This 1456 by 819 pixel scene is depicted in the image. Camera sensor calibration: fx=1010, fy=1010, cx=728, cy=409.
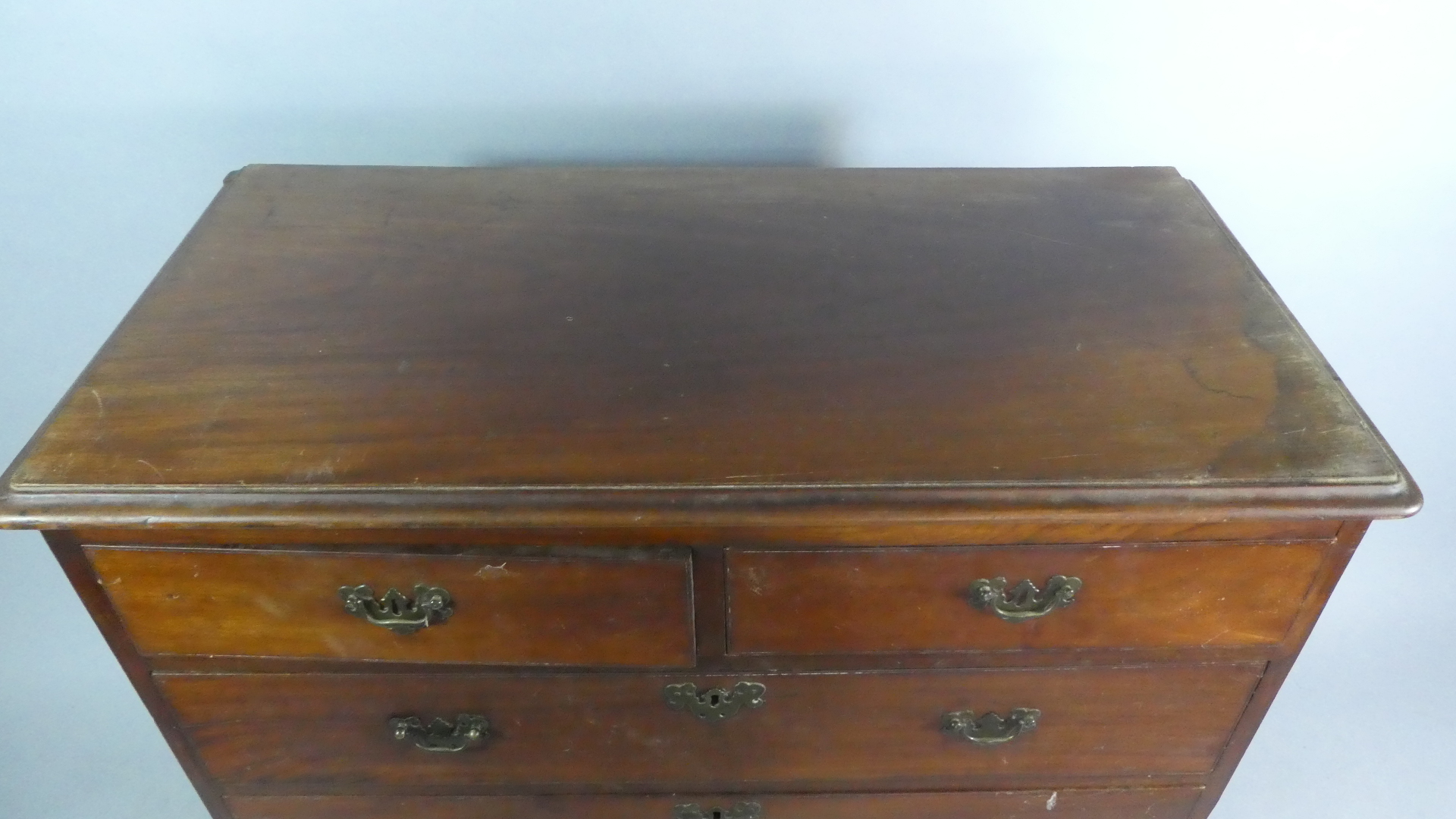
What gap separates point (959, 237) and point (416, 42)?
2.51 ft

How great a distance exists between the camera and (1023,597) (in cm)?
97

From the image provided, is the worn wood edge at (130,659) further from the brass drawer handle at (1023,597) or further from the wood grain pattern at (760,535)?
the brass drawer handle at (1023,597)

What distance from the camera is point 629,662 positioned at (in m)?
1.03

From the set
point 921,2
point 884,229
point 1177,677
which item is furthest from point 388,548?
point 921,2

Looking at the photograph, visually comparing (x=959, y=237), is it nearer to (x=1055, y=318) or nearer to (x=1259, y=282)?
(x=1055, y=318)

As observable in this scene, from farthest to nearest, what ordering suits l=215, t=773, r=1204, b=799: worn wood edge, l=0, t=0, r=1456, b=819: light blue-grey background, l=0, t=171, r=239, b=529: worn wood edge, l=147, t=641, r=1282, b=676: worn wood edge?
l=0, t=0, r=1456, b=819: light blue-grey background → l=215, t=773, r=1204, b=799: worn wood edge → l=147, t=641, r=1282, b=676: worn wood edge → l=0, t=171, r=239, b=529: worn wood edge

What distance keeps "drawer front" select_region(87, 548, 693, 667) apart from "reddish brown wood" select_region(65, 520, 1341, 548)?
2cm

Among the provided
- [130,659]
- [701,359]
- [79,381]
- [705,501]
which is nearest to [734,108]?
[701,359]

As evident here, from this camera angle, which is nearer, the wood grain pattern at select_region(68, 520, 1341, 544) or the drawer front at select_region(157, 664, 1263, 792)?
the wood grain pattern at select_region(68, 520, 1341, 544)

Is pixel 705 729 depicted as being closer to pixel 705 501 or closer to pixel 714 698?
pixel 714 698

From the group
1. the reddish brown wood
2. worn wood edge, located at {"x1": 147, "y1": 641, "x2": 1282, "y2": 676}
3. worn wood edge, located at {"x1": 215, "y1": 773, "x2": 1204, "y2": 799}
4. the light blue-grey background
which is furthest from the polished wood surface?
the light blue-grey background

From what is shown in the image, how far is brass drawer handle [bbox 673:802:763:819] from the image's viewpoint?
3.93 ft

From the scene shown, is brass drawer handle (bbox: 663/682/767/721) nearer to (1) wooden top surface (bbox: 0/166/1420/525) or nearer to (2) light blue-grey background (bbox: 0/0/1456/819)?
(1) wooden top surface (bbox: 0/166/1420/525)

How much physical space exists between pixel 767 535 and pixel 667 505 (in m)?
0.10
